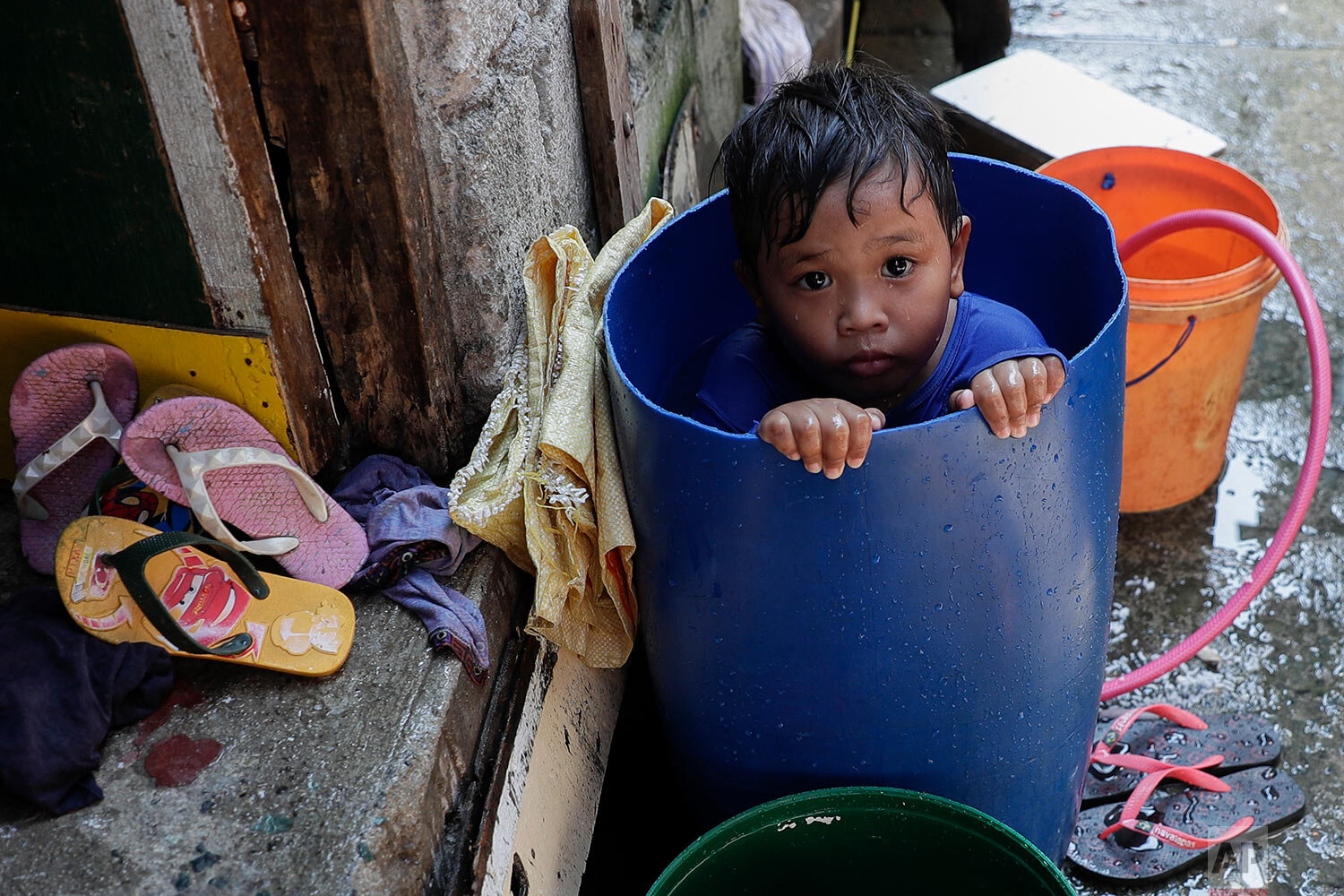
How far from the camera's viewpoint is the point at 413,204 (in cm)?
135

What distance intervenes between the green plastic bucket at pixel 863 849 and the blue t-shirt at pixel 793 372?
0.45m

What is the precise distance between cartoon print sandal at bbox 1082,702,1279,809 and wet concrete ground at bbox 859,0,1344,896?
0.14 ft

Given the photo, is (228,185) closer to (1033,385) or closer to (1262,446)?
(1033,385)

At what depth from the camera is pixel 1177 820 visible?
174cm

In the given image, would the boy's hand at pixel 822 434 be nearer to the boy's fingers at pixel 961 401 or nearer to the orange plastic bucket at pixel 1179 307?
the boy's fingers at pixel 961 401

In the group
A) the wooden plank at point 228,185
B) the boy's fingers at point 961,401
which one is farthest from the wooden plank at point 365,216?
the boy's fingers at point 961,401

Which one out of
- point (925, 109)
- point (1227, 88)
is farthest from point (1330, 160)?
point (925, 109)

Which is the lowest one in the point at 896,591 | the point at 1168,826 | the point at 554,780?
the point at 1168,826

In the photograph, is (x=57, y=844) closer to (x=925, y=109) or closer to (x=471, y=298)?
(x=471, y=298)

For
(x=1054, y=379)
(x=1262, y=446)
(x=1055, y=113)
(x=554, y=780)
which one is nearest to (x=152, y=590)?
(x=554, y=780)

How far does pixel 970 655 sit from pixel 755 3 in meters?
2.46

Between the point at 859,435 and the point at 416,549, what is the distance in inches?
24.5

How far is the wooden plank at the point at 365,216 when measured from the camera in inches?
48.8

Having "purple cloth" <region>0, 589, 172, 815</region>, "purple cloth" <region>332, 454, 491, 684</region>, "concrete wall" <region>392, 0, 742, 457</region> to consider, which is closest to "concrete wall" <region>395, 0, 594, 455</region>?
"concrete wall" <region>392, 0, 742, 457</region>
